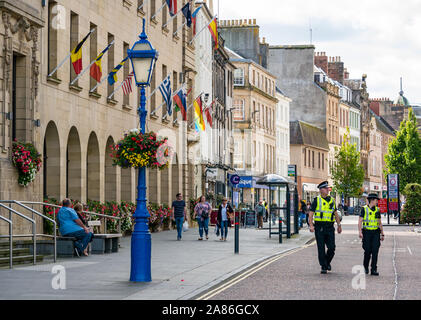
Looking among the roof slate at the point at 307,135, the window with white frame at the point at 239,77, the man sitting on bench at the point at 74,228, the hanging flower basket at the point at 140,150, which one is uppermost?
the window with white frame at the point at 239,77

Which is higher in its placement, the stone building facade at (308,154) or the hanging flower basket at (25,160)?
the stone building facade at (308,154)

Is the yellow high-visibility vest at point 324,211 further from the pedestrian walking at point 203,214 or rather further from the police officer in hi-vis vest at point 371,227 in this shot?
the pedestrian walking at point 203,214

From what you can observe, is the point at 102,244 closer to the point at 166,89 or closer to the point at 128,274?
the point at 128,274

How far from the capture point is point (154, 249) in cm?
2802

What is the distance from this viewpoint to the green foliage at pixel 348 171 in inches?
4203

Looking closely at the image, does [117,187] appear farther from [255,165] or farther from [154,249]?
[255,165]

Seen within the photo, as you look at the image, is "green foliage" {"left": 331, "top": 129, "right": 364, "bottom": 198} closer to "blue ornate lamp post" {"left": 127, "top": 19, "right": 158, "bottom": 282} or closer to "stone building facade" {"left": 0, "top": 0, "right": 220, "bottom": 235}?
"stone building facade" {"left": 0, "top": 0, "right": 220, "bottom": 235}

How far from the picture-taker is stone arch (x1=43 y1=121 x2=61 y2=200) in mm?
29109

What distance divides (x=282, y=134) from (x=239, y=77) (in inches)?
602

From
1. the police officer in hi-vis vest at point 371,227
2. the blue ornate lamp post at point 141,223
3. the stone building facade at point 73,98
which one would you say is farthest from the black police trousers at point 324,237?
the stone building facade at point 73,98

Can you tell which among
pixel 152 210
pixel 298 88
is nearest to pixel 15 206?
pixel 152 210

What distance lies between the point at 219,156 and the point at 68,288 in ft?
169

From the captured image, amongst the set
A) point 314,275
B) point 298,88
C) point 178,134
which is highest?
point 298,88

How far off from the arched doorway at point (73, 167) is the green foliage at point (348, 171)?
76.9 m
